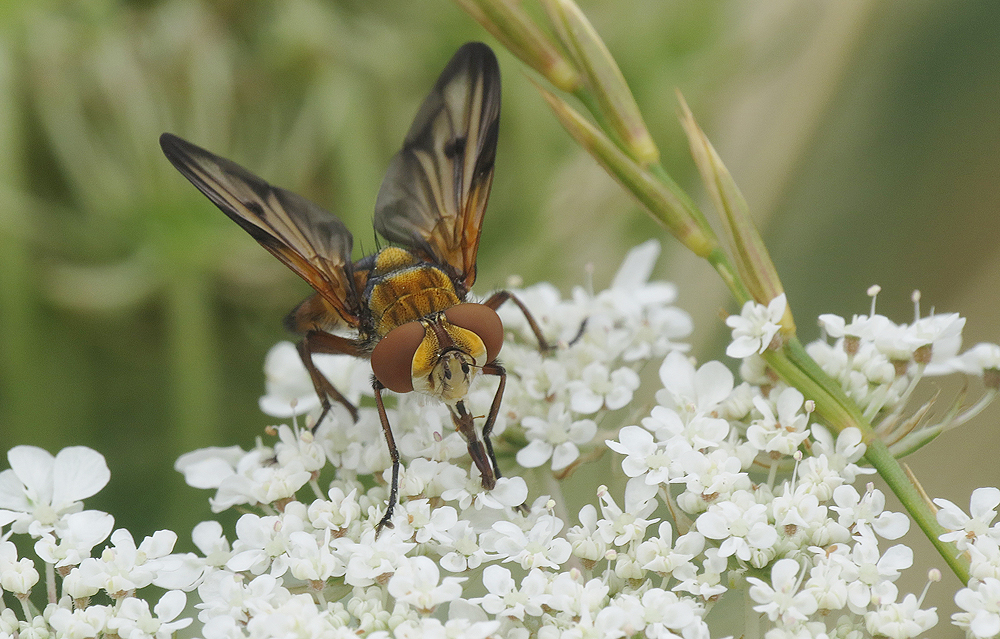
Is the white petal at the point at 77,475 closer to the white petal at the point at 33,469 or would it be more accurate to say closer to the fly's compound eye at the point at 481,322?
the white petal at the point at 33,469

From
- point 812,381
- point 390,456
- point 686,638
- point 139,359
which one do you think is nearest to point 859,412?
point 812,381

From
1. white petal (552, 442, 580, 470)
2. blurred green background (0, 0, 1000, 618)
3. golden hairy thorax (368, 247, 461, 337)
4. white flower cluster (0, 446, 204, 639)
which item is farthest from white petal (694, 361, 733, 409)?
blurred green background (0, 0, 1000, 618)

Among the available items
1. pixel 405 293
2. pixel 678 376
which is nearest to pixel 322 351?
pixel 405 293

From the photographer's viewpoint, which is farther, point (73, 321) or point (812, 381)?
point (73, 321)

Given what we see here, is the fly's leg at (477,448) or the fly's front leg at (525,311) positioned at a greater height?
the fly's front leg at (525,311)

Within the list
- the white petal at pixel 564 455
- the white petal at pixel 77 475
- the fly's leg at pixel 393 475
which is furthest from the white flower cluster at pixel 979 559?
the white petal at pixel 77 475

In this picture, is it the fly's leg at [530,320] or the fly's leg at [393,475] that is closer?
the fly's leg at [393,475]

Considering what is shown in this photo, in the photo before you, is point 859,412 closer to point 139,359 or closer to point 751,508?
point 751,508
